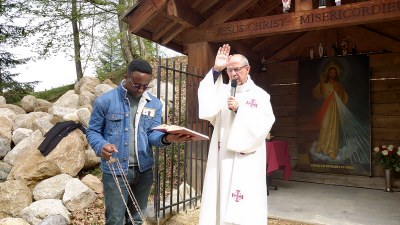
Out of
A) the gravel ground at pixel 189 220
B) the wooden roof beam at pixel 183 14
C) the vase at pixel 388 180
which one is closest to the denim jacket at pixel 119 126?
the gravel ground at pixel 189 220

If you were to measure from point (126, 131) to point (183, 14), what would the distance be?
2.61 m

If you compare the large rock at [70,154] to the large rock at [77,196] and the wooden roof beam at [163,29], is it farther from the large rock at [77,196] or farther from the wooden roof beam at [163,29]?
the wooden roof beam at [163,29]

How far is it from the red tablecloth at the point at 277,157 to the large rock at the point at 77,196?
306 centimetres

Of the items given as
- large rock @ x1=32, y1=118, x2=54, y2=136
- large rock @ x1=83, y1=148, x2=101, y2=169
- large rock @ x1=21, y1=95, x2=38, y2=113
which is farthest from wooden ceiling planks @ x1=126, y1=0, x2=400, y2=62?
large rock @ x1=21, y1=95, x2=38, y2=113

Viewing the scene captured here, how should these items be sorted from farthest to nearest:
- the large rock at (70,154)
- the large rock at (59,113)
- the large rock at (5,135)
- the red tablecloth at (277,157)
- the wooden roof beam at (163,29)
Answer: the large rock at (59,113) < the large rock at (5,135) < the large rock at (70,154) < the red tablecloth at (277,157) < the wooden roof beam at (163,29)

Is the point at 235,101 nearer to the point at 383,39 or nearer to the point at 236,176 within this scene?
the point at 236,176

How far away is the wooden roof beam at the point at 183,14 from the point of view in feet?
14.7

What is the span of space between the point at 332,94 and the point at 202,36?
3202 millimetres

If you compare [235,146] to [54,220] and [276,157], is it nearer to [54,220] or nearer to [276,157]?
[276,157]

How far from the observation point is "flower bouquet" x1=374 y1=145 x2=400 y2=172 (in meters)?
5.66

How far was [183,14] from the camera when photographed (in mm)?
4672

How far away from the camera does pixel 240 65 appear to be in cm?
297

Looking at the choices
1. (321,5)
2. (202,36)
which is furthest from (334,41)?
(202,36)

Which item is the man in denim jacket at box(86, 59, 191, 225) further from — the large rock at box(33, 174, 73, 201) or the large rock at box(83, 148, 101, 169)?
the large rock at box(83, 148, 101, 169)
